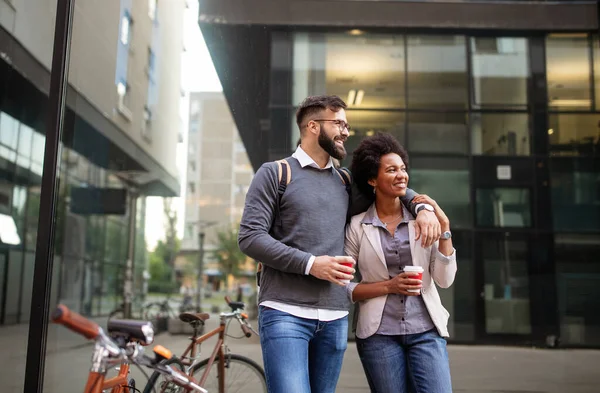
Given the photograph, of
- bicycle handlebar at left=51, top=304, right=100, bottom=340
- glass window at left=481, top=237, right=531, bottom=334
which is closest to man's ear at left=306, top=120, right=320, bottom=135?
bicycle handlebar at left=51, top=304, right=100, bottom=340

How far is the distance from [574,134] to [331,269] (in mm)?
3870

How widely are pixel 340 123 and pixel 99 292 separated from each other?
328 cm

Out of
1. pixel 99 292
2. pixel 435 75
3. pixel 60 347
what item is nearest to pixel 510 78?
pixel 435 75

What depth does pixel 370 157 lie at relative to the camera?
271cm

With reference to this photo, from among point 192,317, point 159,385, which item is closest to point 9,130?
point 192,317

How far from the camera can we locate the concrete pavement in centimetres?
456

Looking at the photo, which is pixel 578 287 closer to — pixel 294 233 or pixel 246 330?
pixel 246 330

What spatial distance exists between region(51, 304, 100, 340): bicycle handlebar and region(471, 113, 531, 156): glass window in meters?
4.27

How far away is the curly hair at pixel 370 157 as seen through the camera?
107 inches

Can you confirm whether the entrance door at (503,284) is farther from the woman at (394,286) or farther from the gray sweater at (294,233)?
the gray sweater at (294,233)

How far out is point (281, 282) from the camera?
2.55 m

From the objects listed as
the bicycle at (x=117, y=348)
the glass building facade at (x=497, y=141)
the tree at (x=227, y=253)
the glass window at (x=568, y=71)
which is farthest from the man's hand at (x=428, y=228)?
the glass window at (x=568, y=71)

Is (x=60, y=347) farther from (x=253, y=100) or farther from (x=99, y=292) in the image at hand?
(x=253, y=100)

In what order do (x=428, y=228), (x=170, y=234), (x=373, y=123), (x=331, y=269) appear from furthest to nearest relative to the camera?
(x=373, y=123) → (x=170, y=234) → (x=428, y=228) → (x=331, y=269)
